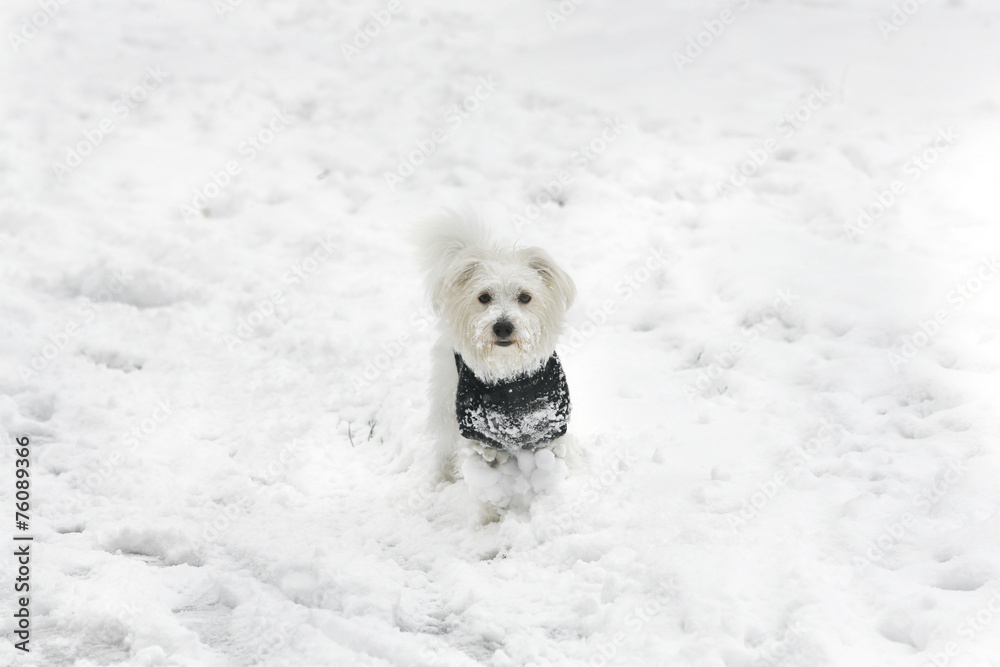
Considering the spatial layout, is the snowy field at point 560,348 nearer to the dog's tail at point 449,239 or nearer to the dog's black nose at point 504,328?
the dog's black nose at point 504,328

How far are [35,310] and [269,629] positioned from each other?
3673 mm

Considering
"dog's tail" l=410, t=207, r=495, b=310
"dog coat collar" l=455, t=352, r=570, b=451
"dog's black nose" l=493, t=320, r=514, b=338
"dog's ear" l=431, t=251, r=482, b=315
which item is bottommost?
"dog coat collar" l=455, t=352, r=570, b=451

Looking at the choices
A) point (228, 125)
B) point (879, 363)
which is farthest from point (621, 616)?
point (228, 125)

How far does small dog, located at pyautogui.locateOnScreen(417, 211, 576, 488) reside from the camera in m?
3.86

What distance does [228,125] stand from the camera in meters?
8.07

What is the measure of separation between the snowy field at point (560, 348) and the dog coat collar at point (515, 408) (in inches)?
14.0

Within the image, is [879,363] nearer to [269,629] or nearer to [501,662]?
[501,662]

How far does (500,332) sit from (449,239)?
0.71m

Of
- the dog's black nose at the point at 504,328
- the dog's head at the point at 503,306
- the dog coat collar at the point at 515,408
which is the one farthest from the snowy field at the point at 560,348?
the dog's black nose at the point at 504,328

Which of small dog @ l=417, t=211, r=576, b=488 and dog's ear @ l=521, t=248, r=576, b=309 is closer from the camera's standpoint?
small dog @ l=417, t=211, r=576, b=488

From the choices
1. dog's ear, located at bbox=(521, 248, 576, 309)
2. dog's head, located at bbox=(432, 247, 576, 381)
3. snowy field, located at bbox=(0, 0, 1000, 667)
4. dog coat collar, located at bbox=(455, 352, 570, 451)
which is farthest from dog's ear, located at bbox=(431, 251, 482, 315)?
snowy field, located at bbox=(0, 0, 1000, 667)

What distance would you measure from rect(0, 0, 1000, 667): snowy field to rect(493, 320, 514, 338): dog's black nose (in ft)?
2.99

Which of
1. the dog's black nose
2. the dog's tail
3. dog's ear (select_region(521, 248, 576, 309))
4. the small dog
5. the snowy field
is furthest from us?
the dog's tail

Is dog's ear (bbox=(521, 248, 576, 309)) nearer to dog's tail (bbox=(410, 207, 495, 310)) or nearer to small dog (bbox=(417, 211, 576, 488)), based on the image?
small dog (bbox=(417, 211, 576, 488))
